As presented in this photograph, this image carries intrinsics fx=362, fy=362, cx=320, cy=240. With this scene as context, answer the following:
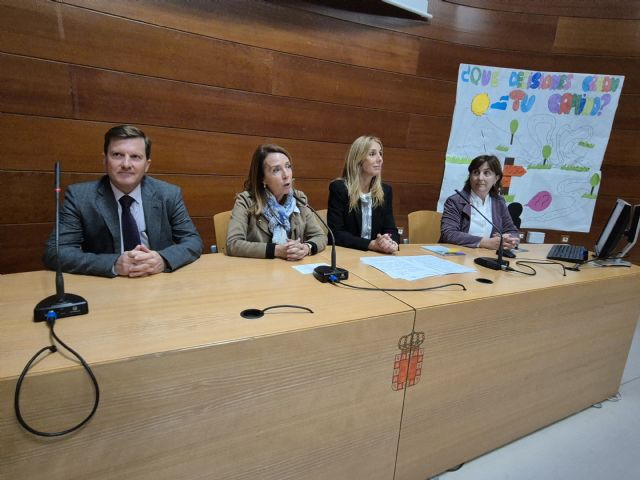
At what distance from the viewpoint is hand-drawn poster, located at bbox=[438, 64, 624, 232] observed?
3.38 metres

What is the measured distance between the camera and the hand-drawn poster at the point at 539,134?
3.38 meters

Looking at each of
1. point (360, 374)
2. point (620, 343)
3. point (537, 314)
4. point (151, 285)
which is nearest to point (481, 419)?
point (537, 314)

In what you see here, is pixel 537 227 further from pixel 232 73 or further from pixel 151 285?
pixel 151 285

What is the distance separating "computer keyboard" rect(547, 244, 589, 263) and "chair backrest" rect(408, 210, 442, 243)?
76 centimetres

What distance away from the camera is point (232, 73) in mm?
2547

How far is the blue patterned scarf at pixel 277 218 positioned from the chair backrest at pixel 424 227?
104 centimetres

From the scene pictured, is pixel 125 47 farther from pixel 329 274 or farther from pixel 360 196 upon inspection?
pixel 329 274

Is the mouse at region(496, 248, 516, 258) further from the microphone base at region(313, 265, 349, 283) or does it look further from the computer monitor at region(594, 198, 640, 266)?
the microphone base at region(313, 265, 349, 283)

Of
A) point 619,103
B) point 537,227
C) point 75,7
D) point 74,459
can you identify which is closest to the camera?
point 74,459

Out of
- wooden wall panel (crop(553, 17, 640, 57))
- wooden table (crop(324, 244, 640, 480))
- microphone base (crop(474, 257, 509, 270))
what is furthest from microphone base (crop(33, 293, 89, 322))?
wooden wall panel (crop(553, 17, 640, 57))

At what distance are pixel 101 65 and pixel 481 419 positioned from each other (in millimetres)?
2729

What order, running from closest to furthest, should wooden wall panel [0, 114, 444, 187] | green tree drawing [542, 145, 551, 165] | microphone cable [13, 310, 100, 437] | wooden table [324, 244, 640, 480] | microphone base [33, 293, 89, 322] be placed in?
microphone cable [13, 310, 100, 437]
microphone base [33, 293, 89, 322]
wooden table [324, 244, 640, 480]
wooden wall panel [0, 114, 444, 187]
green tree drawing [542, 145, 551, 165]

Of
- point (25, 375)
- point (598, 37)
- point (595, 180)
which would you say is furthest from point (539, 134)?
point (25, 375)

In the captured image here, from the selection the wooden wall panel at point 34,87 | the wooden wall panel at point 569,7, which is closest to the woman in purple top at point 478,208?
the wooden wall panel at point 569,7
